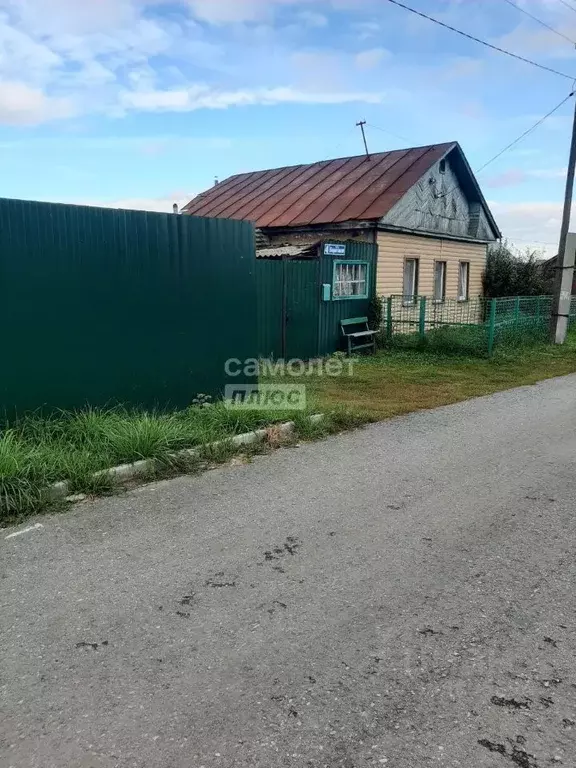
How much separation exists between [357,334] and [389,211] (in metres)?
3.80

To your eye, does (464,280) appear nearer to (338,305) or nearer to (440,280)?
(440,280)

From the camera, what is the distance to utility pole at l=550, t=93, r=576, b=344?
1467cm

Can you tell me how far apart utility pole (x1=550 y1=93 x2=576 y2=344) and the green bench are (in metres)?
5.33

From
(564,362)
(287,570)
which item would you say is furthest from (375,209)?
(287,570)

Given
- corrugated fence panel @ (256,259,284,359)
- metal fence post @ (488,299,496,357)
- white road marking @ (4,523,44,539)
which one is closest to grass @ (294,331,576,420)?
metal fence post @ (488,299,496,357)

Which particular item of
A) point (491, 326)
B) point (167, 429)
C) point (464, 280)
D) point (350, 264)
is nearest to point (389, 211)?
point (350, 264)

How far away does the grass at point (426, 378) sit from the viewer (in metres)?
8.14

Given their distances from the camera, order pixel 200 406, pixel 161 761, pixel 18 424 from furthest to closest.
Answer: pixel 200 406 < pixel 18 424 < pixel 161 761

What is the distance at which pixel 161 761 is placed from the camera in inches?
79.3

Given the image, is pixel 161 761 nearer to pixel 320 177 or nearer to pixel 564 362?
pixel 564 362

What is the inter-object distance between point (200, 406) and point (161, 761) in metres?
4.96

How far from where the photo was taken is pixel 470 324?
1305cm

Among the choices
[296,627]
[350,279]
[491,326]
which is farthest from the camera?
[350,279]

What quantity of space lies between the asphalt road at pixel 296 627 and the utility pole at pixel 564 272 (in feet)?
37.4
